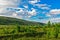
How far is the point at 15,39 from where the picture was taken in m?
73.8

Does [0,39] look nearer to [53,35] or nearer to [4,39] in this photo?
[4,39]

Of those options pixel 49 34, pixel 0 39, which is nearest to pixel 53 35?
pixel 49 34

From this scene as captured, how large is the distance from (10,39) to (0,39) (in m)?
4.28

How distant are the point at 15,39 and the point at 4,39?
181 inches

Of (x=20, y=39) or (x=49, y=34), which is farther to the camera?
(x=49, y=34)

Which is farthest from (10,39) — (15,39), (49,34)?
(49,34)

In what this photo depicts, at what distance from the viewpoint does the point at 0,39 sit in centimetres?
7494

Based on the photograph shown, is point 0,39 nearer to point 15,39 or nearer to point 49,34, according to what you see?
point 15,39

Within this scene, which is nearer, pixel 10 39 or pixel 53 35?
pixel 10 39

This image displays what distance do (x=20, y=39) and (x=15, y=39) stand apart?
2.21 metres

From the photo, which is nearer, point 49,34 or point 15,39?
point 15,39

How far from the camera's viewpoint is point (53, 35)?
8581 cm

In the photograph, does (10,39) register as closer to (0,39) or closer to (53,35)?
(0,39)

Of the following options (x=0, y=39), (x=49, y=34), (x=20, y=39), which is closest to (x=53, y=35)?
(x=49, y=34)
